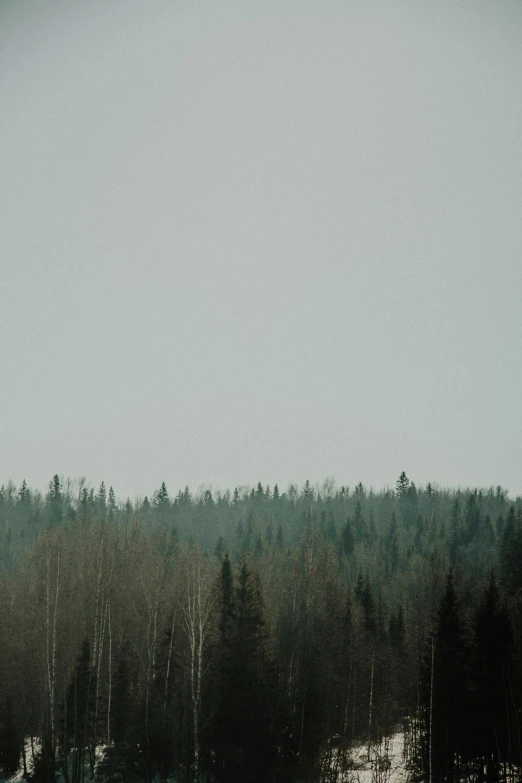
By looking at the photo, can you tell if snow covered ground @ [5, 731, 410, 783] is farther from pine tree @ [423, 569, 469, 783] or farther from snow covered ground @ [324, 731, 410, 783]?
pine tree @ [423, 569, 469, 783]

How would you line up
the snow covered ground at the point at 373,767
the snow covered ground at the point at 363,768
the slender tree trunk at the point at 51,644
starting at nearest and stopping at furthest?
the slender tree trunk at the point at 51,644 < the snow covered ground at the point at 363,768 < the snow covered ground at the point at 373,767

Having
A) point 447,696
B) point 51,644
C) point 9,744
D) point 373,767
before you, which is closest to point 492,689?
point 447,696

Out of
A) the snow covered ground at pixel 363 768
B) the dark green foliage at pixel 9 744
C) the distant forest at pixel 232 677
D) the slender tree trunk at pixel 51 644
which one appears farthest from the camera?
the dark green foliage at pixel 9 744

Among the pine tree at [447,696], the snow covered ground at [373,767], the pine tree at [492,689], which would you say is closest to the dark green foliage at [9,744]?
the snow covered ground at [373,767]

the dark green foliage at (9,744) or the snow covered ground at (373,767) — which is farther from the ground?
the dark green foliage at (9,744)

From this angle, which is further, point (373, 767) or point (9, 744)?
point (373, 767)

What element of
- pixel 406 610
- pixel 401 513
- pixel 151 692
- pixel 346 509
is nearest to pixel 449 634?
pixel 151 692

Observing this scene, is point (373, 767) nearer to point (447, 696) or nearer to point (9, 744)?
point (447, 696)

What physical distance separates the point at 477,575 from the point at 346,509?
76.7 metres

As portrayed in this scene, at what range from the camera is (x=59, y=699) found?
129ft

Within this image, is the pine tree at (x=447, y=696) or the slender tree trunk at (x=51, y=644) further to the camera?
the slender tree trunk at (x=51, y=644)

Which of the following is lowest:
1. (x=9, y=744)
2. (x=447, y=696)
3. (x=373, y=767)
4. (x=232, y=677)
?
(x=373, y=767)

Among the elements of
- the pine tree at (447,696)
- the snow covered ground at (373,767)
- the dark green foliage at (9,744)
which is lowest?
the snow covered ground at (373,767)

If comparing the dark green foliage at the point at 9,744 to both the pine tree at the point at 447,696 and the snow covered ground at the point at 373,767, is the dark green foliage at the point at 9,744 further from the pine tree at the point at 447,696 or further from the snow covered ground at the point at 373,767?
the pine tree at the point at 447,696
